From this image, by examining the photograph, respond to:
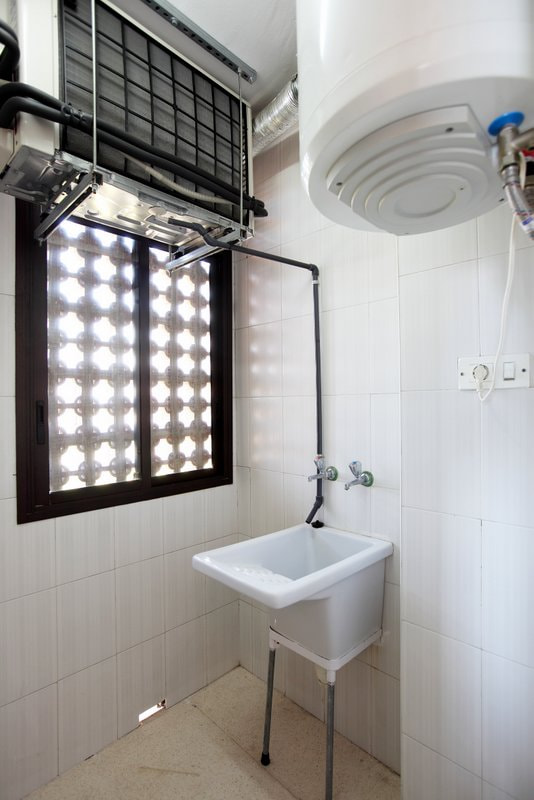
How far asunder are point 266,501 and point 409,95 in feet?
5.85

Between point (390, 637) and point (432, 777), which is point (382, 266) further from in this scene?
point (432, 777)

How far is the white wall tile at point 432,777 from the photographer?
1083mm

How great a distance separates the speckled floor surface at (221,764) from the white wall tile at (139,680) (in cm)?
7

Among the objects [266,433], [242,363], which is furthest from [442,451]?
[242,363]

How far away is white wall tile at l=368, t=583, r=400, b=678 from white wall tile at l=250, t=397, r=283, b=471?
0.74 meters

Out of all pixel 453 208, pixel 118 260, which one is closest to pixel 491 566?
pixel 453 208

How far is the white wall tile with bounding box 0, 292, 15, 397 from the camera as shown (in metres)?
1.45

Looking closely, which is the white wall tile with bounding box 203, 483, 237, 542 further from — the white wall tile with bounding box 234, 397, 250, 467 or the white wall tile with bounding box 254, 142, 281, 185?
the white wall tile with bounding box 254, 142, 281, 185

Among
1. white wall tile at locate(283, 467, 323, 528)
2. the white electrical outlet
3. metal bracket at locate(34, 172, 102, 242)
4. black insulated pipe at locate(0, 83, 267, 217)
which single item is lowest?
white wall tile at locate(283, 467, 323, 528)

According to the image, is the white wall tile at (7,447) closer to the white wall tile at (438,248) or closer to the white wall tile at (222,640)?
the white wall tile at (222,640)

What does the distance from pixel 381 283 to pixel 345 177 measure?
0.94 meters

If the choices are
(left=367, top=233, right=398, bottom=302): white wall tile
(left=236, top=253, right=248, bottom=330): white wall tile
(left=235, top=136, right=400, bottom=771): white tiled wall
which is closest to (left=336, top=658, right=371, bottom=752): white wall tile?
(left=235, top=136, right=400, bottom=771): white tiled wall

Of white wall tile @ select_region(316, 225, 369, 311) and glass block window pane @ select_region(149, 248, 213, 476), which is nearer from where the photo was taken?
white wall tile @ select_region(316, 225, 369, 311)

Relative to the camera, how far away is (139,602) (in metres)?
1.80
